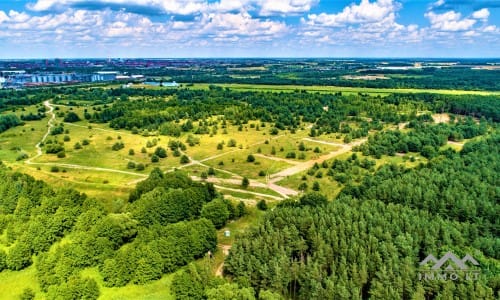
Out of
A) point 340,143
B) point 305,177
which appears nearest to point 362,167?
point 305,177

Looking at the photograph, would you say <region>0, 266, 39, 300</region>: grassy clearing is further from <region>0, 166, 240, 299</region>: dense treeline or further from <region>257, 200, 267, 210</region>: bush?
<region>257, 200, 267, 210</region>: bush

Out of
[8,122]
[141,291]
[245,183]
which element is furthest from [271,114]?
[141,291]

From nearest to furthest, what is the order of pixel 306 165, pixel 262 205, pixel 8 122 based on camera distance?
pixel 262 205
pixel 306 165
pixel 8 122

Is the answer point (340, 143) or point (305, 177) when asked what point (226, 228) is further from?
point (340, 143)

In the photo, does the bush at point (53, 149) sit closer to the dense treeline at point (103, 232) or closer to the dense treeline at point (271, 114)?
the dense treeline at point (271, 114)

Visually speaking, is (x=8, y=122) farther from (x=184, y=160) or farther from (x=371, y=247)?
(x=371, y=247)

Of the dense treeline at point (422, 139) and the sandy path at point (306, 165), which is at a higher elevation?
the dense treeline at point (422, 139)

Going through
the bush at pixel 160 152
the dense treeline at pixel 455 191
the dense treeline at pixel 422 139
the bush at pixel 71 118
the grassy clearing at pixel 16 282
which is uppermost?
the dense treeline at pixel 455 191

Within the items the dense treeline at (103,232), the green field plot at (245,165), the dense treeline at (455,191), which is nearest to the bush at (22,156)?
the dense treeline at (103,232)

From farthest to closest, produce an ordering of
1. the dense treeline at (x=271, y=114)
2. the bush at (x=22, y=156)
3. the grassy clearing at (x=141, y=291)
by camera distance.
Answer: the dense treeline at (x=271, y=114)
the bush at (x=22, y=156)
the grassy clearing at (x=141, y=291)
